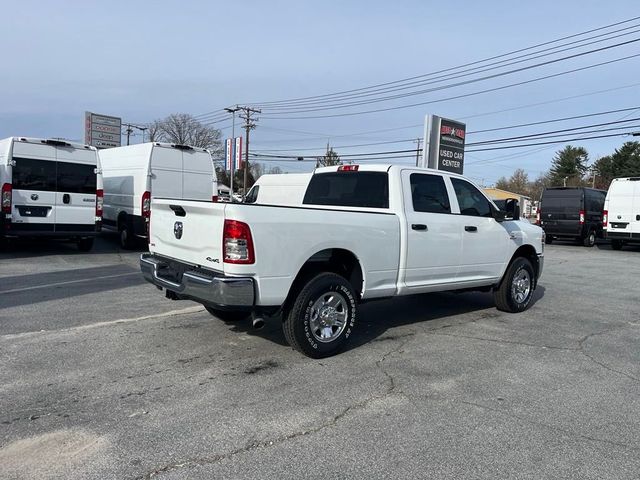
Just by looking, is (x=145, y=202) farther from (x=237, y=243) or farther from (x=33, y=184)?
(x=237, y=243)

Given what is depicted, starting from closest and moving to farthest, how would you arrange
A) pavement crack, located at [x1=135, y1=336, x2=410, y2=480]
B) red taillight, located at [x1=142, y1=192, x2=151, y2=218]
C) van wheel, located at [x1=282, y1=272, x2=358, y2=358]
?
pavement crack, located at [x1=135, y1=336, x2=410, y2=480] < van wheel, located at [x1=282, y1=272, x2=358, y2=358] < red taillight, located at [x1=142, y1=192, x2=151, y2=218]

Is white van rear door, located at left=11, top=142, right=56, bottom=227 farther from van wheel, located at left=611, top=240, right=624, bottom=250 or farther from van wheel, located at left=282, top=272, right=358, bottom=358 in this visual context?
van wheel, located at left=611, top=240, right=624, bottom=250

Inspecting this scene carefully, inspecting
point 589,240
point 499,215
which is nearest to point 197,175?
point 499,215

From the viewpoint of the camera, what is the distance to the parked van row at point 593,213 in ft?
63.2

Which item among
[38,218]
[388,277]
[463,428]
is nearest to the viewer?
[463,428]

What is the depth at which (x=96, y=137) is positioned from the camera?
44844mm

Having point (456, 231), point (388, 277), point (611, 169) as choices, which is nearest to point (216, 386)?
point (388, 277)

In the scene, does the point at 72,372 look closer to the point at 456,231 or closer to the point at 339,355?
the point at 339,355

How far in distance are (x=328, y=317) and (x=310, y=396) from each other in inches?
43.6

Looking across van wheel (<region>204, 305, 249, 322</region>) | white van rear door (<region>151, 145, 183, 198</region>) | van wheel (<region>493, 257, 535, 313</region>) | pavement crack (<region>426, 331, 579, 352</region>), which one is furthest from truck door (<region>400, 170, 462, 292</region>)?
white van rear door (<region>151, 145, 183, 198</region>)

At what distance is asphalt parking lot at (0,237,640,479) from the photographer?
324cm

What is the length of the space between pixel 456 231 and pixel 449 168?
598 inches

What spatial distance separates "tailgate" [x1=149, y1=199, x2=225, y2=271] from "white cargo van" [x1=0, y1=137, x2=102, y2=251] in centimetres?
760

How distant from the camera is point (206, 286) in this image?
467cm
